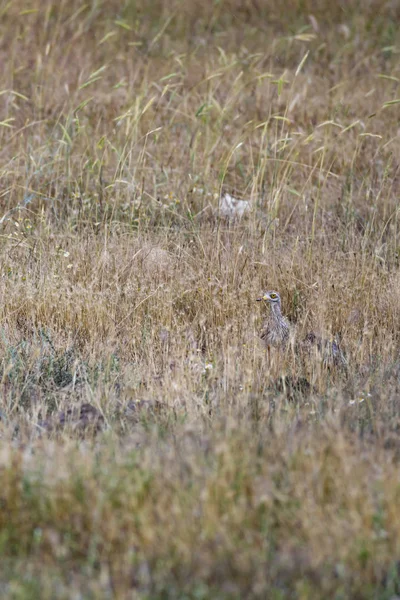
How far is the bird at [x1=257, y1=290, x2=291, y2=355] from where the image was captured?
4.58 meters

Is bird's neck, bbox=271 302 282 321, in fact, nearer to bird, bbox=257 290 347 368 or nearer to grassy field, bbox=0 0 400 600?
bird, bbox=257 290 347 368

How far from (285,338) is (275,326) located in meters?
0.10

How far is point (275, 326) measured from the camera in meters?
4.70

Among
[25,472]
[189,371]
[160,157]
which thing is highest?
[25,472]

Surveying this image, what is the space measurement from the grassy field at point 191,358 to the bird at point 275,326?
0.10 m

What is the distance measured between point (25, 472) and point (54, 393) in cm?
102

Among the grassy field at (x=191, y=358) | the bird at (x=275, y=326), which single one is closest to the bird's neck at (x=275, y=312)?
the bird at (x=275, y=326)

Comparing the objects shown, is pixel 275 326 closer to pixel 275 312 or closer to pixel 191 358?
pixel 275 312

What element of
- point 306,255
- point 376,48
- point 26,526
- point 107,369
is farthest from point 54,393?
point 376,48

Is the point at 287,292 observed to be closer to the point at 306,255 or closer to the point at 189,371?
the point at 306,255

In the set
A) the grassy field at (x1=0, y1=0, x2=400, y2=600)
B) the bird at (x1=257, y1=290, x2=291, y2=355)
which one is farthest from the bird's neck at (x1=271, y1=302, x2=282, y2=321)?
the grassy field at (x1=0, y1=0, x2=400, y2=600)

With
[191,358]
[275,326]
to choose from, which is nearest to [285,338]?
[275,326]

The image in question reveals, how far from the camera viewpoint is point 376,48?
33.6 feet

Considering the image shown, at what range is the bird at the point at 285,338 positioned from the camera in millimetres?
4250
